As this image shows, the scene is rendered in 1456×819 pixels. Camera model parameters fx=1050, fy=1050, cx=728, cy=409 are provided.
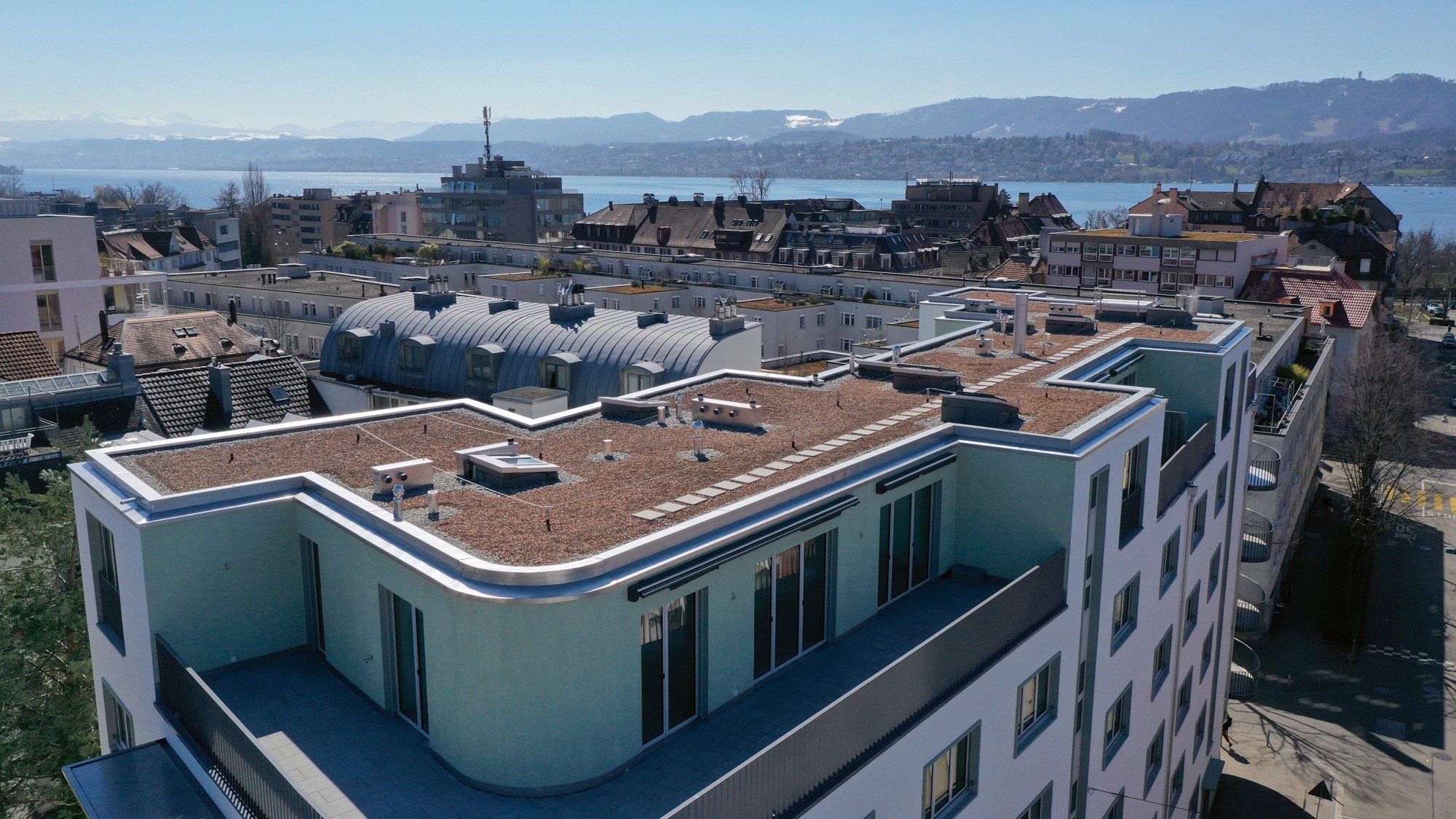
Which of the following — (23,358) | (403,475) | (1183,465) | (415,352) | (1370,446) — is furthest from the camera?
(1370,446)

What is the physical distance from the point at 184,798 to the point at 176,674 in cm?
167

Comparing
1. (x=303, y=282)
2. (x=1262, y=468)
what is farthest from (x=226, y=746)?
(x=303, y=282)

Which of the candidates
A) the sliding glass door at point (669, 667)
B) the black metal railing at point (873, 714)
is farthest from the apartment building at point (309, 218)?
the sliding glass door at point (669, 667)

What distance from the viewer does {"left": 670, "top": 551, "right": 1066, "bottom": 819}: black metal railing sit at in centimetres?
1021

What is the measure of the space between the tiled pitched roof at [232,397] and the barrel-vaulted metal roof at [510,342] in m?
3.65

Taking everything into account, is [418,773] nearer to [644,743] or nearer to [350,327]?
[644,743]

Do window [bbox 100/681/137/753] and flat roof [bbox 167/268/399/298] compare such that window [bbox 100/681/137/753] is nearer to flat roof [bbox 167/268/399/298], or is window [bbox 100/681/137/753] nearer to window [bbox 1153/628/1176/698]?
window [bbox 1153/628/1176/698]

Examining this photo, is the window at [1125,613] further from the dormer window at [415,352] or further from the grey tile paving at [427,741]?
the dormer window at [415,352]

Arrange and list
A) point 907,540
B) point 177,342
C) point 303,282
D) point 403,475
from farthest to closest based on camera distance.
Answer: point 303,282 → point 177,342 → point 907,540 → point 403,475

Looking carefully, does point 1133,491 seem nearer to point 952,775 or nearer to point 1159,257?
point 952,775

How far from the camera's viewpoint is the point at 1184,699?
87.5 ft

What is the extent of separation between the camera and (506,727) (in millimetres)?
11297

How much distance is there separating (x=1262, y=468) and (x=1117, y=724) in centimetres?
2385

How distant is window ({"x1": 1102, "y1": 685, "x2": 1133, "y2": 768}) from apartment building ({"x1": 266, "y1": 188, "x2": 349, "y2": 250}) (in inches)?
6300
